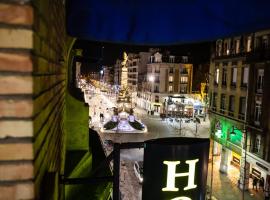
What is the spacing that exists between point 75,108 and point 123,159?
19862mm

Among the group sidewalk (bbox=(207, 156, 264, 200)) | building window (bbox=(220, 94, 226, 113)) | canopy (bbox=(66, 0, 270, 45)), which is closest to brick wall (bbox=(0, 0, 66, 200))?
canopy (bbox=(66, 0, 270, 45))

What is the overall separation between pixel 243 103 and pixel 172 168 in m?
24.4

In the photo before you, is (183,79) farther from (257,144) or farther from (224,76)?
(257,144)

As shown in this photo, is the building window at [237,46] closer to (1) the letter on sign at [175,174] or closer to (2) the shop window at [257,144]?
(2) the shop window at [257,144]

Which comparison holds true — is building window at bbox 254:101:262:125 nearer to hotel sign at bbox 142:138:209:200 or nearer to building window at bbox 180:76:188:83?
hotel sign at bbox 142:138:209:200

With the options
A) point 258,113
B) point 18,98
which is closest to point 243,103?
point 258,113

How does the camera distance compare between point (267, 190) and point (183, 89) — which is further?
point (183, 89)

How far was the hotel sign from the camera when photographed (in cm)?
330

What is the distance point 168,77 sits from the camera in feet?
224

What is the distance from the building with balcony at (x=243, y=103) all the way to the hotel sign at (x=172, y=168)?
59.1ft

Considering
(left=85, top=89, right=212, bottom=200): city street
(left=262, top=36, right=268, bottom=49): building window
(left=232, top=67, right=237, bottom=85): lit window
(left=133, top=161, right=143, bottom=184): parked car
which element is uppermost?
(left=262, top=36, right=268, bottom=49): building window

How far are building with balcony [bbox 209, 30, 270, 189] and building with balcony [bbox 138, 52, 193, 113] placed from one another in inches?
1394

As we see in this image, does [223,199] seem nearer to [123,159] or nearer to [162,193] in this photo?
[123,159]

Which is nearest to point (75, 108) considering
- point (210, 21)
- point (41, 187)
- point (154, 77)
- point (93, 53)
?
point (93, 53)
